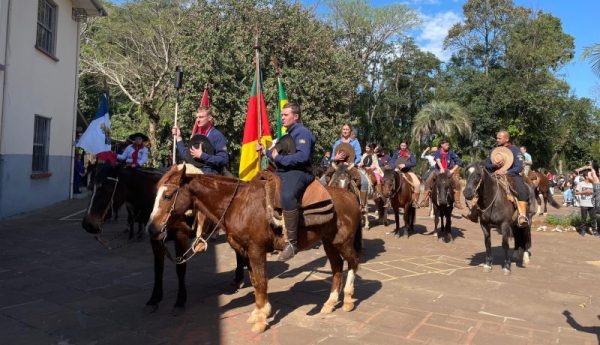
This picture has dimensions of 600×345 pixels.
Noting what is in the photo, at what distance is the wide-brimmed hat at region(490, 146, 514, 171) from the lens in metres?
8.35

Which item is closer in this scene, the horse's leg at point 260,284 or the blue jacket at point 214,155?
the horse's leg at point 260,284

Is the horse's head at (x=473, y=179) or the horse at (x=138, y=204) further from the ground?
the horse's head at (x=473, y=179)

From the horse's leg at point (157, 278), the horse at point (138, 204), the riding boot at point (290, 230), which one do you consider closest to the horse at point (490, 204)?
the riding boot at point (290, 230)

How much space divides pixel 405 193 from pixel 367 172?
1.39 m

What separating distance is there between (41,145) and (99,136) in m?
3.50

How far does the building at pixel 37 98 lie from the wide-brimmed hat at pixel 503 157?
1180 centimetres

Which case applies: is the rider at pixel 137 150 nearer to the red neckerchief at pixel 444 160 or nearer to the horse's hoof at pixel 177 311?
the horse's hoof at pixel 177 311

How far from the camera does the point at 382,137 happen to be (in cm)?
4253

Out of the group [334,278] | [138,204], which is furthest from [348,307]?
[138,204]

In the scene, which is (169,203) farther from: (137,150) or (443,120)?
(443,120)

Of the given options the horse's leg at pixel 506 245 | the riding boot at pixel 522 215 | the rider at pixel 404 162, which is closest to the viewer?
the horse's leg at pixel 506 245

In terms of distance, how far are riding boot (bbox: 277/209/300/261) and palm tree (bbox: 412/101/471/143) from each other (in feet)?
101

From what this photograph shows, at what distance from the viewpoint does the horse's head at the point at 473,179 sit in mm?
7628

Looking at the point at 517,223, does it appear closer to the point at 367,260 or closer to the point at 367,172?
the point at 367,260
